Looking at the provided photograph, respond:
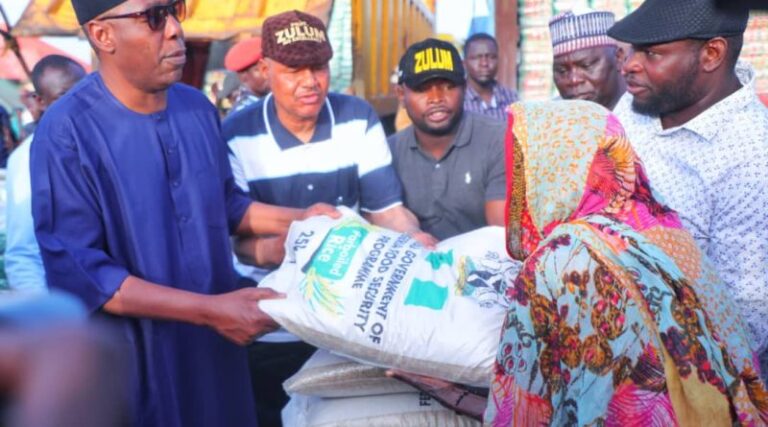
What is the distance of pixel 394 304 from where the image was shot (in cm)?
289

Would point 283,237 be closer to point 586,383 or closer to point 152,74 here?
point 152,74

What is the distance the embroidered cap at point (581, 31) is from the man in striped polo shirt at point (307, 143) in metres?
1.44

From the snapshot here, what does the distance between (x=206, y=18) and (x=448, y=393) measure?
698 centimetres

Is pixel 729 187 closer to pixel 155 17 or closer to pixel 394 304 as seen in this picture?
pixel 394 304

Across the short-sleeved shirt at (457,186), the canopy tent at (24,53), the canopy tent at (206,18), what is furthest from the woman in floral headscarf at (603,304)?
the canopy tent at (206,18)

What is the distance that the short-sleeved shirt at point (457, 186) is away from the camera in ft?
13.3

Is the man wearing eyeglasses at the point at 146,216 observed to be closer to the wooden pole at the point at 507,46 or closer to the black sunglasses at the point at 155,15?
the black sunglasses at the point at 155,15

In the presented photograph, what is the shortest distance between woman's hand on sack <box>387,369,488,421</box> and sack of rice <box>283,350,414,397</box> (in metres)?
0.14

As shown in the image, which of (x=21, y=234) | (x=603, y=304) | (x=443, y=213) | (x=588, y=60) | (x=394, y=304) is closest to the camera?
(x=603, y=304)

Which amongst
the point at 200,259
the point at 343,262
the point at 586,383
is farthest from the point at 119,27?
the point at 586,383

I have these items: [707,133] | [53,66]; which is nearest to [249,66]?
[53,66]

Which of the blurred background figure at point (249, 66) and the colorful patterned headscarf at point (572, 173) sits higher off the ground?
the colorful patterned headscarf at point (572, 173)

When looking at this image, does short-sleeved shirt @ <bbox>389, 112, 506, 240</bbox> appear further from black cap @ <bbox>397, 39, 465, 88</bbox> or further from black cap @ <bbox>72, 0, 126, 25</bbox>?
black cap @ <bbox>72, 0, 126, 25</bbox>

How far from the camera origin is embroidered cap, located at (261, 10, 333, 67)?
3750 mm
